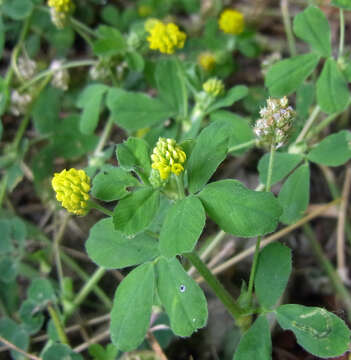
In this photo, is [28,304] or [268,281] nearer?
[268,281]

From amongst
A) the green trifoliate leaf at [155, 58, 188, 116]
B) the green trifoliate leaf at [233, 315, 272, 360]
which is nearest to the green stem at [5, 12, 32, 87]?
the green trifoliate leaf at [155, 58, 188, 116]

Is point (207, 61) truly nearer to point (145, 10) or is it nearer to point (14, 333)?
point (145, 10)

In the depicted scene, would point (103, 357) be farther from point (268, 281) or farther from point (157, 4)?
point (157, 4)

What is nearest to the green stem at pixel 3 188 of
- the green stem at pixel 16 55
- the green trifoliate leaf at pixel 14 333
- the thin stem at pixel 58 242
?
the thin stem at pixel 58 242

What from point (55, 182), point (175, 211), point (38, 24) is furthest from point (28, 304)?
point (38, 24)

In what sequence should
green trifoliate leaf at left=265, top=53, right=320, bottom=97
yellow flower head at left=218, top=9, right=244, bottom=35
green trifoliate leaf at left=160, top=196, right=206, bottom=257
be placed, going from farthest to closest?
yellow flower head at left=218, top=9, right=244, bottom=35 → green trifoliate leaf at left=265, top=53, right=320, bottom=97 → green trifoliate leaf at left=160, top=196, right=206, bottom=257

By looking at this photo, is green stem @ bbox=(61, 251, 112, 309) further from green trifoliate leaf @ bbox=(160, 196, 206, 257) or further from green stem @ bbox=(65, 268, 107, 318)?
green trifoliate leaf @ bbox=(160, 196, 206, 257)

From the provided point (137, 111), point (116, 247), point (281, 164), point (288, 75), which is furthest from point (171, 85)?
point (116, 247)
